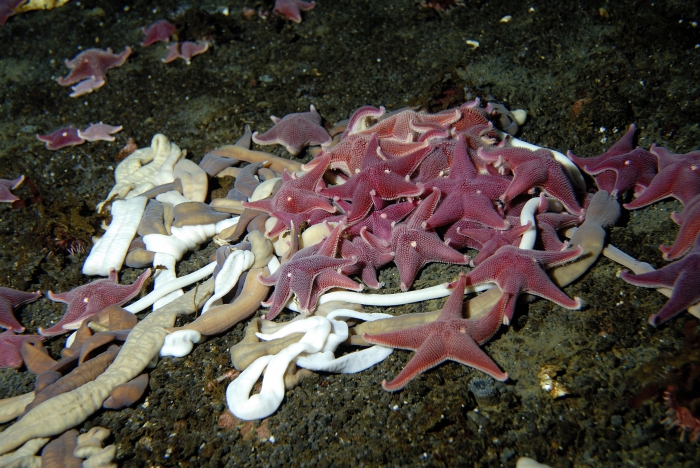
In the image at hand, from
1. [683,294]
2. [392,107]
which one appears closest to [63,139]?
[392,107]

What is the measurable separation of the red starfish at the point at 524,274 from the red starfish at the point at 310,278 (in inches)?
33.2

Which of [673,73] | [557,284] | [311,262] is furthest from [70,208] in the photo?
[673,73]

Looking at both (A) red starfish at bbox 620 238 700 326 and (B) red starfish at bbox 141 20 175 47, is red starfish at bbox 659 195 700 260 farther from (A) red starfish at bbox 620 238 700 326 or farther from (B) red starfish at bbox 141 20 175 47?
(B) red starfish at bbox 141 20 175 47

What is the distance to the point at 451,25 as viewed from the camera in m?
4.87

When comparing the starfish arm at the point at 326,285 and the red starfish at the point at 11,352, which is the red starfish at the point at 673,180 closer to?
the starfish arm at the point at 326,285

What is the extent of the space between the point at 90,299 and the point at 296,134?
6.86ft

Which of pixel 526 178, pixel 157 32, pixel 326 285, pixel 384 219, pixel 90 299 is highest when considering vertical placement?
pixel 157 32

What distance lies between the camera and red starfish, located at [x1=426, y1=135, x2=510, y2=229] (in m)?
2.60

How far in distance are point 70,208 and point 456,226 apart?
336 centimetres

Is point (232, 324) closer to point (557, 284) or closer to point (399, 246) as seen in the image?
point (399, 246)

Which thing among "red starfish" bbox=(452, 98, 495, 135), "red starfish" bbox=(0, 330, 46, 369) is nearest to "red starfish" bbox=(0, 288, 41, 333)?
"red starfish" bbox=(0, 330, 46, 369)

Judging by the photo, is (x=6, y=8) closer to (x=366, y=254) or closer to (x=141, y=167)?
(x=141, y=167)

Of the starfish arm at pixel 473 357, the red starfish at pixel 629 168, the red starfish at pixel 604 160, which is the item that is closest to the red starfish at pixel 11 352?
the starfish arm at pixel 473 357

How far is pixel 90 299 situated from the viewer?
2.95 m
